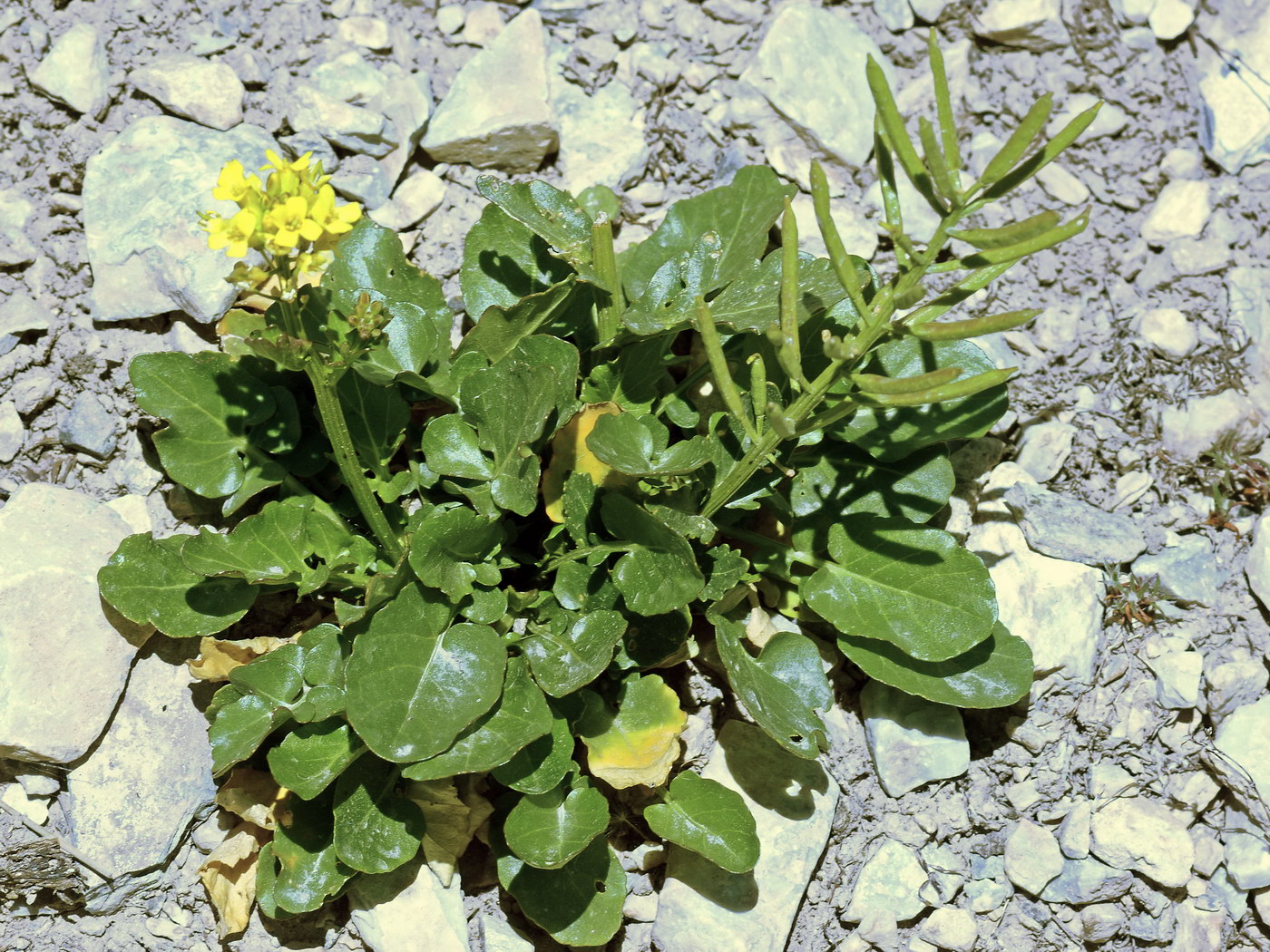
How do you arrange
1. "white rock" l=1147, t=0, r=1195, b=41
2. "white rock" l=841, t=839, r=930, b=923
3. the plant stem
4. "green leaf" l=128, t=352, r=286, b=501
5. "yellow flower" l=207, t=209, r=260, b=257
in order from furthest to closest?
"white rock" l=1147, t=0, r=1195, b=41, "white rock" l=841, t=839, r=930, b=923, "green leaf" l=128, t=352, r=286, b=501, the plant stem, "yellow flower" l=207, t=209, r=260, b=257

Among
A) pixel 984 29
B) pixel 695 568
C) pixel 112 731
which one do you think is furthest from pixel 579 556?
pixel 984 29

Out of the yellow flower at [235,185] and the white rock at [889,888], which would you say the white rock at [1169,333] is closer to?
the white rock at [889,888]

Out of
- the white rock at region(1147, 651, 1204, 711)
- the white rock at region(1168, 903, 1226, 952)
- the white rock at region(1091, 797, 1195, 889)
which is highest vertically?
the white rock at region(1147, 651, 1204, 711)

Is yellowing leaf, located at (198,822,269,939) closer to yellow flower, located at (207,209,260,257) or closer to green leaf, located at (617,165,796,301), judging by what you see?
yellow flower, located at (207,209,260,257)

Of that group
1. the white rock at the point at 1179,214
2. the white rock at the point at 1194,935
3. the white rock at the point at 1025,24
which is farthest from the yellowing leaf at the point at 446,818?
the white rock at the point at 1025,24

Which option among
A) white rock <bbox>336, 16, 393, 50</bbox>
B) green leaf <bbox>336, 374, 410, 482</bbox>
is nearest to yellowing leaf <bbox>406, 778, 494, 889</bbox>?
green leaf <bbox>336, 374, 410, 482</bbox>

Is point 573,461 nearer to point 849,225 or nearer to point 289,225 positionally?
point 289,225

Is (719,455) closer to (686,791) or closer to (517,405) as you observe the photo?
(517,405)
